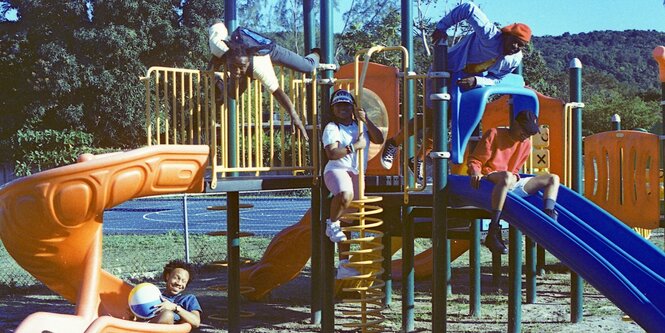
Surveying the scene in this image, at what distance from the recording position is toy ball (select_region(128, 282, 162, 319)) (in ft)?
21.8

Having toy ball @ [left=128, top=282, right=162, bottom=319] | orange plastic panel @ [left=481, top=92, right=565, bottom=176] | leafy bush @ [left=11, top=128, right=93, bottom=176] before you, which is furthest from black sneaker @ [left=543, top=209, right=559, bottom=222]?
leafy bush @ [left=11, top=128, right=93, bottom=176]

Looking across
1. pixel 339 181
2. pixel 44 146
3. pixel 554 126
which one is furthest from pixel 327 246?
pixel 44 146

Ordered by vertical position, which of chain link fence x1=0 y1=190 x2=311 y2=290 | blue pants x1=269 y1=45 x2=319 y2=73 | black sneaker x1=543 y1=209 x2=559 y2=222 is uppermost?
blue pants x1=269 y1=45 x2=319 y2=73

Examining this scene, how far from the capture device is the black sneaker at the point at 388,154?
8078 millimetres

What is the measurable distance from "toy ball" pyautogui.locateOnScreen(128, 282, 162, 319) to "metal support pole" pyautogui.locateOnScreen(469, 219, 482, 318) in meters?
3.68

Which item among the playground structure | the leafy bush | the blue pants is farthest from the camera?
the leafy bush

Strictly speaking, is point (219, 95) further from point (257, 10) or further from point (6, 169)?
point (257, 10)

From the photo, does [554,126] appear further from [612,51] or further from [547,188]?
[612,51]

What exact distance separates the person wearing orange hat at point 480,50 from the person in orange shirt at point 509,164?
46 cm

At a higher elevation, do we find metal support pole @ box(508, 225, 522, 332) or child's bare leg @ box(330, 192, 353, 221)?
child's bare leg @ box(330, 192, 353, 221)

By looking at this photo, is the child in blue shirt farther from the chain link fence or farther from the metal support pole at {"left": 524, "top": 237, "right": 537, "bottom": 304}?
the chain link fence

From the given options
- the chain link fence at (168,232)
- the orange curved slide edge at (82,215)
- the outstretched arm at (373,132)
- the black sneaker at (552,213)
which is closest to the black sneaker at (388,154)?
the outstretched arm at (373,132)

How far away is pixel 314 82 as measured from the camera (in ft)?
25.9

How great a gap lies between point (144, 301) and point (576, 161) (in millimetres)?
4505
